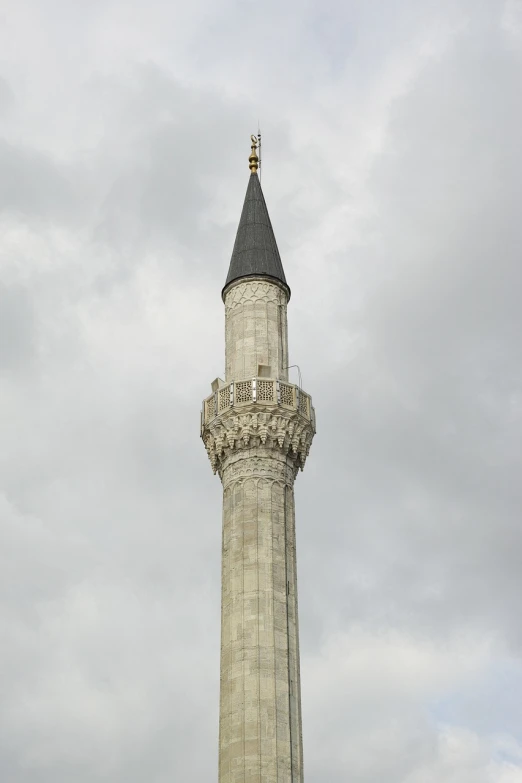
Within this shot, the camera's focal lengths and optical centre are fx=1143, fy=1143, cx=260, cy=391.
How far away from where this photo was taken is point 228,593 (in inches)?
1280

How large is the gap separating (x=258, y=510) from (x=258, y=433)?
2.40 metres

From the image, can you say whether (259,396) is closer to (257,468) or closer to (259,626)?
(257,468)

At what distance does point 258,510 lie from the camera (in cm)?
3328

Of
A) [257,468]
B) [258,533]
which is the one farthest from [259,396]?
[258,533]

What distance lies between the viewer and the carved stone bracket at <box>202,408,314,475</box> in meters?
34.3

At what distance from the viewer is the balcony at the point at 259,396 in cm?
3456

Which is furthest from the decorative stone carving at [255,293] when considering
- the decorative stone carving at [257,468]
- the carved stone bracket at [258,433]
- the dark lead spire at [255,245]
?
the decorative stone carving at [257,468]

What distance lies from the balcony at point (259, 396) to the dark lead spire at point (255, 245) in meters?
4.19

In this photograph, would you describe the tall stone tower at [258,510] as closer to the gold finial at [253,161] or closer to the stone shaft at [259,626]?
the stone shaft at [259,626]

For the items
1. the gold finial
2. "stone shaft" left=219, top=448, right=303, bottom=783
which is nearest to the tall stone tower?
"stone shaft" left=219, top=448, right=303, bottom=783

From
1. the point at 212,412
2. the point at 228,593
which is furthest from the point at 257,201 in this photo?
the point at 228,593

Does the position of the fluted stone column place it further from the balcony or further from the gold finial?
the gold finial

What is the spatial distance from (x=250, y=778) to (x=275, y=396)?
11.1 m

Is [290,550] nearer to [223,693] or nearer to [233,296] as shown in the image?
[223,693]
